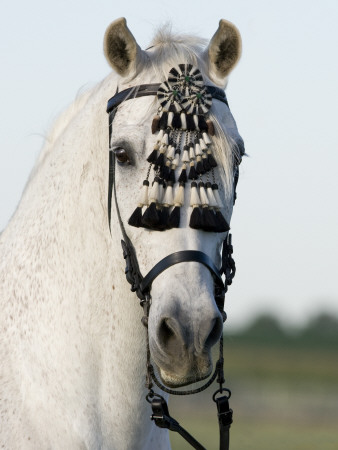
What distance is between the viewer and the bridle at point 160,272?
3865 mm

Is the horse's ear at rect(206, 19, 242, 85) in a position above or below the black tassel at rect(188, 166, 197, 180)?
above

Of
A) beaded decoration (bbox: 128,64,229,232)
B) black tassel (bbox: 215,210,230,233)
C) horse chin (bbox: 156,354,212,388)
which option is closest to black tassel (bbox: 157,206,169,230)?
beaded decoration (bbox: 128,64,229,232)

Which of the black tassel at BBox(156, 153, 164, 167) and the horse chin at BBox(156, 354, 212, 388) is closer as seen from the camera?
the horse chin at BBox(156, 354, 212, 388)

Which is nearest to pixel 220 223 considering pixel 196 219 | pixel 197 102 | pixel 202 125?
pixel 196 219

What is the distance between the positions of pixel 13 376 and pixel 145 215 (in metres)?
1.05

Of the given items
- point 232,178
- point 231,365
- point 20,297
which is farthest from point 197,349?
point 231,365

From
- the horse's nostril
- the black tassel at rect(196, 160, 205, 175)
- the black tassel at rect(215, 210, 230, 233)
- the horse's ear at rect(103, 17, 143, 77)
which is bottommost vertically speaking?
the horse's nostril

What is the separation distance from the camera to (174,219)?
389 centimetres

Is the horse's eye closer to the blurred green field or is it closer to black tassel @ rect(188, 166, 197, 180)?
black tassel @ rect(188, 166, 197, 180)

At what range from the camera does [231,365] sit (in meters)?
34.2

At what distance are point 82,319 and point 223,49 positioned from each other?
1.49 metres

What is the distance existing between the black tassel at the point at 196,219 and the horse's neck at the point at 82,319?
0.45 metres

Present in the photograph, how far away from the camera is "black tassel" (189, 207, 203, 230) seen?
153 inches

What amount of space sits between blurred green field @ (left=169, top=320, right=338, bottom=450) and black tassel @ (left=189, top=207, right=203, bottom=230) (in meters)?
21.3
